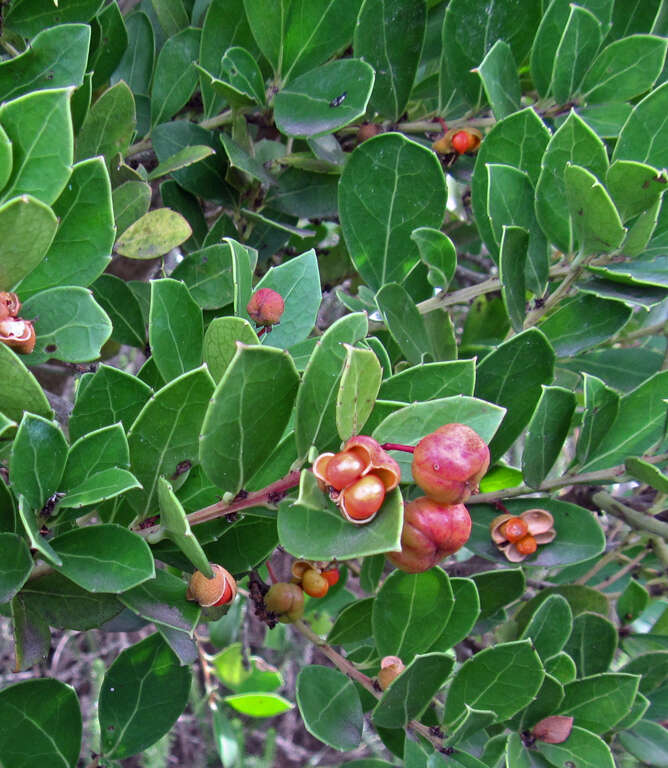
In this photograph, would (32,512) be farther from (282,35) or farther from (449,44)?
(449,44)

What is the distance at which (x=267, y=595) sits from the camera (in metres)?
1.48

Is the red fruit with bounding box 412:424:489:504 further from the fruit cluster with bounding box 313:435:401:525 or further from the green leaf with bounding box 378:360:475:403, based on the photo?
the green leaf with bounding box 378:360:475:403

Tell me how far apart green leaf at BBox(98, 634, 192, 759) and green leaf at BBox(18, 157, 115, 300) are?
2.11 ft

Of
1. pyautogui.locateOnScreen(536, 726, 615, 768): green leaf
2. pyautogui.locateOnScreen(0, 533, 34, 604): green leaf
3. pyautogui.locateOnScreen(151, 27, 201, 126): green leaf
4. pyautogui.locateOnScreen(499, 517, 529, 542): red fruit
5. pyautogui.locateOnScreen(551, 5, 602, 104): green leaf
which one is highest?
pyautogui.locateOnScreen(551, 5, 602, 104): green leaf

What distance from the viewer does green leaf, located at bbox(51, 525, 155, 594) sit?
2.99ft

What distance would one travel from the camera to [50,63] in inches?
46.0

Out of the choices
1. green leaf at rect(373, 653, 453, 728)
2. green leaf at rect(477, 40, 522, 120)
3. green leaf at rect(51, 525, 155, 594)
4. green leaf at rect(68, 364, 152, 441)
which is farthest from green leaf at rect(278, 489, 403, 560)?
green leaf at rect(477, 40, 522, 120)

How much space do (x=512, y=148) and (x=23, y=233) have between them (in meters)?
0.88

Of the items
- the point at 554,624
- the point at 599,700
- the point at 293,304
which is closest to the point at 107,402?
the point at 293,304

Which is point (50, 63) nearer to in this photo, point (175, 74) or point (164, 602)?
point (175, 74)

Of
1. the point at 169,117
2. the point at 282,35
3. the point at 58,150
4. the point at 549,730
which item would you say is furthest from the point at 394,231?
the point at 549,730

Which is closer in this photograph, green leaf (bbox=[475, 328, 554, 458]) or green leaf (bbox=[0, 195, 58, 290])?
green leaf (bbox=[0, 195, 58, 290])

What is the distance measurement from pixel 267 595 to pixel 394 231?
0.73 m

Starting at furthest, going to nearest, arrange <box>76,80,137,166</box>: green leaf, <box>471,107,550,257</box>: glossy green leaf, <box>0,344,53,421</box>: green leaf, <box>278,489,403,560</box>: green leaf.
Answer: <box>471,107,550,257</box>: glossy green leaf, <box>76,80,137,166</box>: green leaf, <box>0,344,53,421</box>: green leaf, <box>278,489,403,560</box>: green leaf
